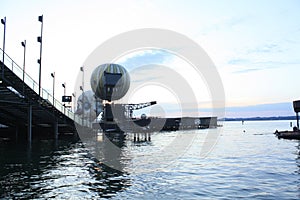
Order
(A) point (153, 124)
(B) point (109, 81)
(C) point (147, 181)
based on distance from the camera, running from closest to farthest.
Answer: (C) point (147, 181) → (B) point (109, 81) → (A) point (153, 124)

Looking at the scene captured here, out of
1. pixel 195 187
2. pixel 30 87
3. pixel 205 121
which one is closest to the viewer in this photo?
pixel 195 187

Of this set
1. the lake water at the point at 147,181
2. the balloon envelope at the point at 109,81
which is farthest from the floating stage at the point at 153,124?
the lake water at the point at 147,181

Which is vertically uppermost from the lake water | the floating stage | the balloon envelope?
the balloon envelope

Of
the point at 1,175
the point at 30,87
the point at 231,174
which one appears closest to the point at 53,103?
the point at 30,87

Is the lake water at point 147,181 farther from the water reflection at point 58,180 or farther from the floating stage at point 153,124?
the floating stage at point 153,124

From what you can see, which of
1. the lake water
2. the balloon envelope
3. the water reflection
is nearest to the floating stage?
the balloon envelope

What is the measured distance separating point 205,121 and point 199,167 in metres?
137

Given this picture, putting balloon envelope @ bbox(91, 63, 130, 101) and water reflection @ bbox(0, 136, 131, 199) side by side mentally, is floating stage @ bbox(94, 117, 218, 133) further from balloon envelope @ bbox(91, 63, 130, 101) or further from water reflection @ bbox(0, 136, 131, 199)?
water reflection @ bbox(0, 136, 131, 199)

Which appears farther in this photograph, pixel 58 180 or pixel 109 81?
pixel 109 81

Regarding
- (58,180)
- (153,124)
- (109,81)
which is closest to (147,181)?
(58,180)

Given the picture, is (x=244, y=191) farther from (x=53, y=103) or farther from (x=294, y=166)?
(x=53, y=103)

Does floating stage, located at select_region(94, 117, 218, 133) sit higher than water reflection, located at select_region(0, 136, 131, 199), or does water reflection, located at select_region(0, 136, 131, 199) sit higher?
floating stage, located at select_region(94, 117, 218, 133)

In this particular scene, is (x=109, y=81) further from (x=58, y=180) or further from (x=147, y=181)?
(x=147, y=181)

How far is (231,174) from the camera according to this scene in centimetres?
1817
